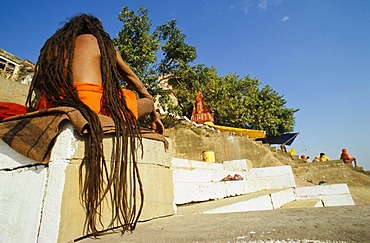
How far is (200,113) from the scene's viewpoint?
20.2m

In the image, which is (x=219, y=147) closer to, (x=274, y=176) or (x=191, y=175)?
(x=274, y=176)

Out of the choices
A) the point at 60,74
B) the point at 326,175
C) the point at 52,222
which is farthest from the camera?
the point at 326,175

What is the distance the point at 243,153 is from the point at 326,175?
4758 mm

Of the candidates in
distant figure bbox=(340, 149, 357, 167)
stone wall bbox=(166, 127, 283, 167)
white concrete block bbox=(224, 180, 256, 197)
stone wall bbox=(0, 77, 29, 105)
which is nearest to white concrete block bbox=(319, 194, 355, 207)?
white concrete block bbox=(224, 180, 256, 197)

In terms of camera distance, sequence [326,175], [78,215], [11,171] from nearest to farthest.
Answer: [78,215] < [11,171] < [326,175]

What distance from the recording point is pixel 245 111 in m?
22.2

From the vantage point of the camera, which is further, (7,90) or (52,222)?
(7,90)

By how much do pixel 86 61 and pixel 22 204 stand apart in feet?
3.81

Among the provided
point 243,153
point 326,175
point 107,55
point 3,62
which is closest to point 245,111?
point 243,153

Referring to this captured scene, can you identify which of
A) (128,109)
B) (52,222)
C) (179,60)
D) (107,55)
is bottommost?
(52,222)

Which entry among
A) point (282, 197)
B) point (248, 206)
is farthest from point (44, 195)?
point (282, 197)

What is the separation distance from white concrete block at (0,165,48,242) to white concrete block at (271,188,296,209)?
16.0ft

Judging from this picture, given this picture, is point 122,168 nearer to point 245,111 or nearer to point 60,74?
point 60,74

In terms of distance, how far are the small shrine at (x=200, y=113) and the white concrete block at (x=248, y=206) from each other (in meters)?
15.1
